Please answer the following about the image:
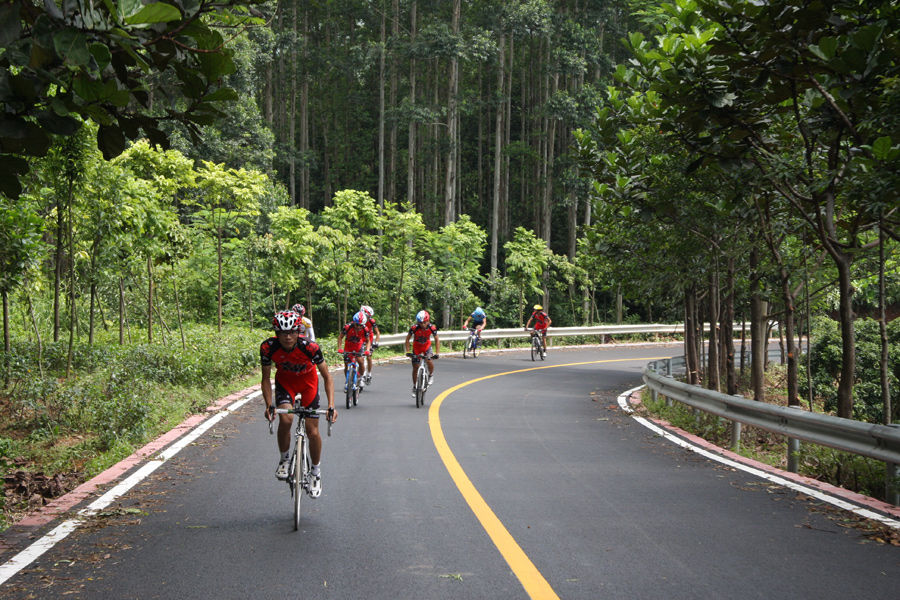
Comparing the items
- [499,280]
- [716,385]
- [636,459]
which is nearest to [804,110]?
[636,459]

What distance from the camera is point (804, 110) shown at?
955 centimetres

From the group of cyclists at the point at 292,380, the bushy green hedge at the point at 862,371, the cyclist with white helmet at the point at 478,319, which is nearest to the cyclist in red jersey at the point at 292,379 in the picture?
the group of cyclists at the point at 292,380

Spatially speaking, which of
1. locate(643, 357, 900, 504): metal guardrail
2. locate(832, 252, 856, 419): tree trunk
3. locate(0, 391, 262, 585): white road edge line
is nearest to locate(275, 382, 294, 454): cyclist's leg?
locate(0, 391, 262, 585): white road edge line

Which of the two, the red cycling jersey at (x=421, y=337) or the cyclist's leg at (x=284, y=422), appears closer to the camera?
the cyclist's leg at (x=284, y=422)

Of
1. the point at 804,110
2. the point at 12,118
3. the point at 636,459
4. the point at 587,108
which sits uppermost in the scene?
the point at 587,108

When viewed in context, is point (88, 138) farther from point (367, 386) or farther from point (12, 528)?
point (12, 528)

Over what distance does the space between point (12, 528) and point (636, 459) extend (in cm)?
666

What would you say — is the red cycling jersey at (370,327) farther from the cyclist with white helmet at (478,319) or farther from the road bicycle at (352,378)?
the cyclist with white helmet at (478,319)

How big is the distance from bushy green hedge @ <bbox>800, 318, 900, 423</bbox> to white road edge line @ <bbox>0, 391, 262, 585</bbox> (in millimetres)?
15287

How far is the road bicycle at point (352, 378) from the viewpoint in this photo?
46.9 feet

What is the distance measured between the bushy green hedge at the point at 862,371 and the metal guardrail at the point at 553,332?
33.8 ft

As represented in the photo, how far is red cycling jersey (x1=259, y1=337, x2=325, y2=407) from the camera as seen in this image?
7.08 metres

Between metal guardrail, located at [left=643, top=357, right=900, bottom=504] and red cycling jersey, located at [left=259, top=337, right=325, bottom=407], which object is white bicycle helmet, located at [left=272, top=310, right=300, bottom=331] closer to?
red cycling jersey, located at [left=259, top=337, right=325, bottom=407]

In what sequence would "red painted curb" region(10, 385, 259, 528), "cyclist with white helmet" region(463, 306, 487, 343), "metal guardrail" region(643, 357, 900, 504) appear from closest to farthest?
"red painted curb" region(10, 385, 259, 528) < "metal guardrail" region(643, 357, 900, 504) < "cyclist with white helmet" region(463, 306, 487, 343)
